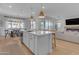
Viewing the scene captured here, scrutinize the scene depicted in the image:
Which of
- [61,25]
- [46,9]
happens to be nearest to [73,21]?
[61,25]

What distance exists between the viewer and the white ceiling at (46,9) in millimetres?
1883

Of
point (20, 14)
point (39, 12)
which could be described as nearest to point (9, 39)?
point (20, 14)

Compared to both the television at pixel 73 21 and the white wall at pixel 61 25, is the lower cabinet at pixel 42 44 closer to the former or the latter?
the white wall at pixel 61 25

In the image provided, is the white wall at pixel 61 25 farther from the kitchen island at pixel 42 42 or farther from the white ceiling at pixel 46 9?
the kitchen island at pixel 42 42

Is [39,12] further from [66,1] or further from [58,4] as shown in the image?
[66,1]

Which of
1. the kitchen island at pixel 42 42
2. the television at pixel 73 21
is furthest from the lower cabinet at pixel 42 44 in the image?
the television at pixel 73 21

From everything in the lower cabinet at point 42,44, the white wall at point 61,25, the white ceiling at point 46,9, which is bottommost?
the lower cabinet at point 42,44

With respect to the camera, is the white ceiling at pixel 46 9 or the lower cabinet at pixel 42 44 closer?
the white ceiling at pixel 46 9

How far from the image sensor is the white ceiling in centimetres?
188

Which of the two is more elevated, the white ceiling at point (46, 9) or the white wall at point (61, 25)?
the white ceiling at point (46, 9)

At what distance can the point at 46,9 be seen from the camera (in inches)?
76.7

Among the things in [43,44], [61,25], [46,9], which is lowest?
[43,44]

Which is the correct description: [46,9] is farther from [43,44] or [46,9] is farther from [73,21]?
[43,44]

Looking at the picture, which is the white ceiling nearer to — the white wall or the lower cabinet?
the white wall
